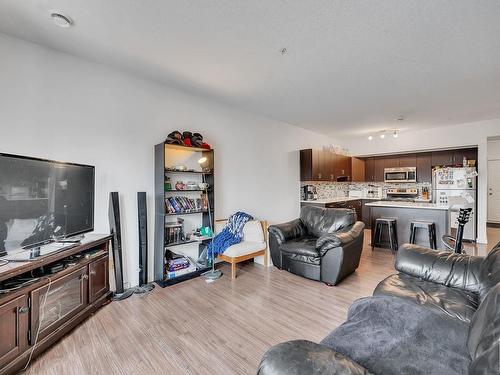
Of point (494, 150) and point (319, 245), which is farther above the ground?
point (494, 150)

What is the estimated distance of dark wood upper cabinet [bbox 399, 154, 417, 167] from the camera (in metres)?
6.34

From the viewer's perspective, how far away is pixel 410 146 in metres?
6.01

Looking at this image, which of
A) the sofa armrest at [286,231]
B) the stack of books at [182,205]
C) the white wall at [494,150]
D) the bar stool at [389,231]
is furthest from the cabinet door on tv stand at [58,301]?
the white wall at [494,150]

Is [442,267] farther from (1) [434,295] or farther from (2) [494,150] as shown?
(2) [494,150]

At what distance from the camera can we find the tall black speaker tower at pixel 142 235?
2934 mm

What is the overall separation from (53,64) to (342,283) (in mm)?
4183

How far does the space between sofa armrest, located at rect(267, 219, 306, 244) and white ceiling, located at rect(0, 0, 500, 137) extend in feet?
6.64

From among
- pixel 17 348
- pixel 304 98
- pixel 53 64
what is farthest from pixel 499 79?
pixel 17 348

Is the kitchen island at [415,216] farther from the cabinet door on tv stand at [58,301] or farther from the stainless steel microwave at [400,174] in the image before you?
the cabinet door on tv stand at [58,301]

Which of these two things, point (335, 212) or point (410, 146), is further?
point (410, 146)

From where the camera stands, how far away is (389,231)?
4559 mm

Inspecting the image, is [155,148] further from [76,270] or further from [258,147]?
[258,147]

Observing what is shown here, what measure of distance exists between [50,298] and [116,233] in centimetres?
83

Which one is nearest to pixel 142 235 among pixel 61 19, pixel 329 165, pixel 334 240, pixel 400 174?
pixel 61 19
